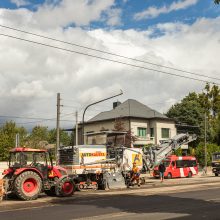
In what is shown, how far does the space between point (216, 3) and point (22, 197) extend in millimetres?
12192

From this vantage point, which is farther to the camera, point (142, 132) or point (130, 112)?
point (130, 112)

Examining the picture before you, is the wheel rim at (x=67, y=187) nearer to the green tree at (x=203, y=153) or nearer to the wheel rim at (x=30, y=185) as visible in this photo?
the wheel rim at (x=30, y=185)

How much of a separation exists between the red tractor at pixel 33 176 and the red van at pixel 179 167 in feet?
65.0

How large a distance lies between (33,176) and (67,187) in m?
2.11

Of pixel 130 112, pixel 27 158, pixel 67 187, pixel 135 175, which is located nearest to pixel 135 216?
pixel 67 187

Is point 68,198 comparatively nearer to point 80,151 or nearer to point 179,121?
point 80,151

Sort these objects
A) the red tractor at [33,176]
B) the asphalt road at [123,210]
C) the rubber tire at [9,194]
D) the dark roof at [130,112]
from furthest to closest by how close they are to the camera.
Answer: the dark roof at [130,112] → the rubber tire at [9,194] → the red tractor at [33,176] → the asphalt road at [123,210]

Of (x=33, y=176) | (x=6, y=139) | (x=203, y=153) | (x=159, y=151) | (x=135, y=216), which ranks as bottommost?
(x=135, y=216)

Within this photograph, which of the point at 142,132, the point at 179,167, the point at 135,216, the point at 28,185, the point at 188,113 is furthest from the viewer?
the point at 188,113

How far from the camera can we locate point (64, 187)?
20938 mm

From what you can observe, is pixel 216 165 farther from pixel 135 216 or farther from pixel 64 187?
pixel 135 216

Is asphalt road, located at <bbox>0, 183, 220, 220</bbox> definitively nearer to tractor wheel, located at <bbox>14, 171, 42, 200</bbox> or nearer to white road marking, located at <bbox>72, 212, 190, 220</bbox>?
white road marking, located at <bbox>72, 212, 190, 220</bbox>

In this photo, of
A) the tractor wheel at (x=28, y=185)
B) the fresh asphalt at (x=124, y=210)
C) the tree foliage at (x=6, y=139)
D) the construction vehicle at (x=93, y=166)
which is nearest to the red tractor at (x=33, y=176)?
the tractor wheel at (x=28, y=185)

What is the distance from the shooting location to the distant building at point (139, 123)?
60.3m
